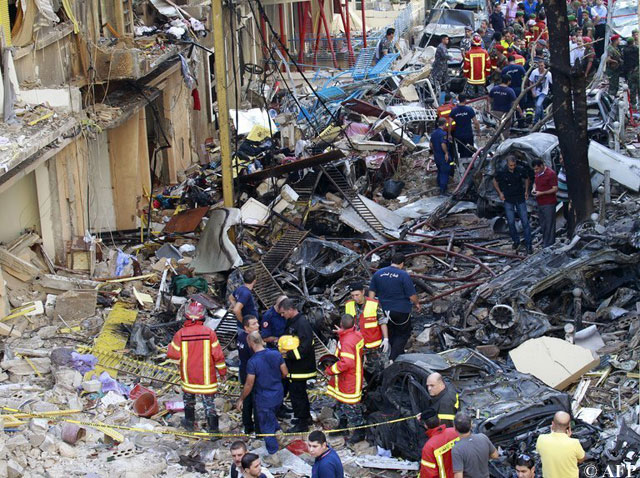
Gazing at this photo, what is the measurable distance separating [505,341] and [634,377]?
1661 mm

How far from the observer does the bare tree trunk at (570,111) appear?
15.7 m

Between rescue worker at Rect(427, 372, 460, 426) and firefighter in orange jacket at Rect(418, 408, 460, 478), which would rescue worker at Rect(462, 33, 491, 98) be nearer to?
rescue worker at Rect(427, 372, 460, 426)

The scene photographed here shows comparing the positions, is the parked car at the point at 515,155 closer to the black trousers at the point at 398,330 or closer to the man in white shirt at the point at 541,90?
the black trousers at the point at 398,330

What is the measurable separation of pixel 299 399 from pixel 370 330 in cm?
105

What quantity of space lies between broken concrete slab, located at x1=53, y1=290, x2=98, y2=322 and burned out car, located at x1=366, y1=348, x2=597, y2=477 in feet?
17.1

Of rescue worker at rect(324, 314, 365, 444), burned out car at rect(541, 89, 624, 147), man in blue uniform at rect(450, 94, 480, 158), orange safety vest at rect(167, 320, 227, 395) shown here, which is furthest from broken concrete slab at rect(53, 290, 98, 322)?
burned out car at rect(541, 89, 624, 147)

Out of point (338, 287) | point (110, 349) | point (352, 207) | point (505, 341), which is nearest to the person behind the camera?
point (505, 341)

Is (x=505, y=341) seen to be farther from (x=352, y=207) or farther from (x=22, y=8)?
(x=22, y=8)

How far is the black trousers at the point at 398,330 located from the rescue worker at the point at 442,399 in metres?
2.98

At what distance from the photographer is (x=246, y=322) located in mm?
11148

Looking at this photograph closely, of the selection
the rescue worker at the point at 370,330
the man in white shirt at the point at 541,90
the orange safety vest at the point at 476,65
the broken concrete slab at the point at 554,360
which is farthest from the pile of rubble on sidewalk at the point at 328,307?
the orange safety vest at the point at 476,65

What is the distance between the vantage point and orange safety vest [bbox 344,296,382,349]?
1180 centimetres

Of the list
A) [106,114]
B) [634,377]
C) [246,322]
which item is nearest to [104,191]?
[106,114]

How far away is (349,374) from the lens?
1116cm
